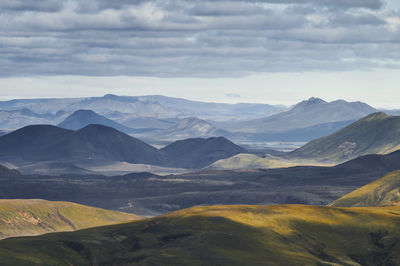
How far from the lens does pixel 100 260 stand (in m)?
183

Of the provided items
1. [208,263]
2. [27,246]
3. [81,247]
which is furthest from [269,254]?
[27,246]

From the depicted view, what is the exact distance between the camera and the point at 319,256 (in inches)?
7869

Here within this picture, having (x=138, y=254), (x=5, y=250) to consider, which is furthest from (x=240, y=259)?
(x=5, y=250)

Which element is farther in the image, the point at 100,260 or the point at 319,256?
the point at 319,256

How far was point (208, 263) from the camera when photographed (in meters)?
180

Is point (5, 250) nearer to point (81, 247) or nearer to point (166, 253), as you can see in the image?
point (81, 247)

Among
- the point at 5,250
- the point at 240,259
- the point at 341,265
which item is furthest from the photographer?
the point at 341,265

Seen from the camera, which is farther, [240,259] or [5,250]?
[240,259]

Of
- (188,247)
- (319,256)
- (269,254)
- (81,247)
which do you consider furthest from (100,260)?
(319,256)

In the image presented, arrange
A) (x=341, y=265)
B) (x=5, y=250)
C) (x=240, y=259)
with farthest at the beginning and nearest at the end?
(x=341, y=265), (x=240, y=259), (x=5, y=250)

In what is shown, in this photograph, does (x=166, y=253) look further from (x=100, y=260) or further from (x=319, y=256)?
(x=319, y=256)

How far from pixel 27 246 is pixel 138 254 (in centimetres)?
2900

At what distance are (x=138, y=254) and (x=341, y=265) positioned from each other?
5493 centimetres

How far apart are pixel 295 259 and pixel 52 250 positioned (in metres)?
62.5
